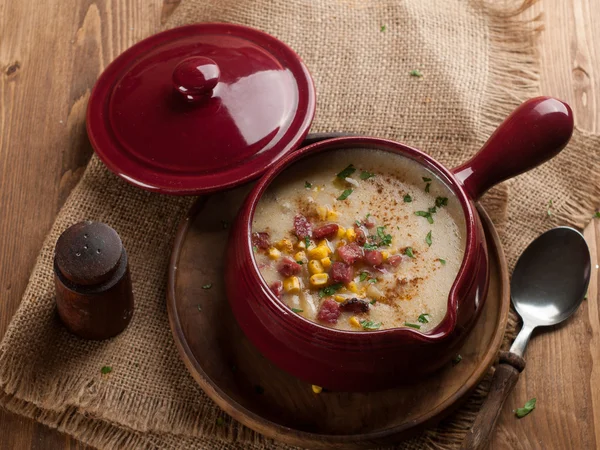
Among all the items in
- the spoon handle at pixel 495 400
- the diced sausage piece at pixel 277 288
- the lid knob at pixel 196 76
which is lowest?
the spoon handle at pixel 495 400

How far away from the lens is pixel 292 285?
6.51 feet

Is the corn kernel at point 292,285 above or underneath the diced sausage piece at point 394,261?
underneath

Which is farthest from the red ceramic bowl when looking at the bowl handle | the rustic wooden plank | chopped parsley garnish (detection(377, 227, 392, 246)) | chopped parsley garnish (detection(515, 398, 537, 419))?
the rustic wooden plank

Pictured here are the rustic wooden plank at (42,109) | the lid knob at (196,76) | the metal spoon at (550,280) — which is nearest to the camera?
the lid knob at (196,76)

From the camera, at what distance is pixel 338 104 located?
8.85 feet

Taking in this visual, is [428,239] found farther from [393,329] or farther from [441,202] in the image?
[393,329]

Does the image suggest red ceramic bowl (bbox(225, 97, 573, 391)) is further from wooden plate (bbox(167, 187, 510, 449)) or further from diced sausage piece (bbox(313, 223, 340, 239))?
diced sausage piece (bbox(313, 223, 340, 239))

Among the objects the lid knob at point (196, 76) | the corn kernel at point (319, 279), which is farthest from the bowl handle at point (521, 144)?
the lid knob at point (196, 76)

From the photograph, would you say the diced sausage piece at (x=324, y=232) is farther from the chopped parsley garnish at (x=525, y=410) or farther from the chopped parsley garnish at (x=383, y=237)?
the chopped parsley garnish at (x=525, y=410)

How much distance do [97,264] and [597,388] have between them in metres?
1.49

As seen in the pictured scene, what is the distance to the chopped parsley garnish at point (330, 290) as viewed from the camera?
1990 mm

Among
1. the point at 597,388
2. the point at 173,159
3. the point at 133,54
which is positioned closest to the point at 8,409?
the point at 173,159

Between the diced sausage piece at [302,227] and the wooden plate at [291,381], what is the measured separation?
13.5 inches

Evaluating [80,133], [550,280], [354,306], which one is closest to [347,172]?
[354,306]
